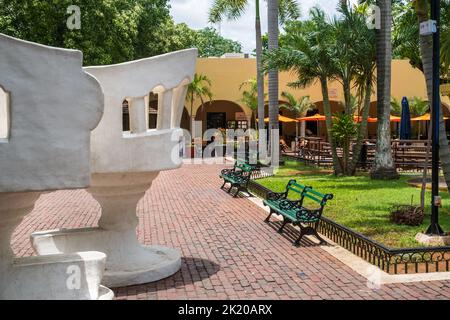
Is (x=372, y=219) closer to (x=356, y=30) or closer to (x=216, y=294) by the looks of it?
(x=216, y=294)

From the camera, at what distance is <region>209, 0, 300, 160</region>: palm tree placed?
72.5 ft

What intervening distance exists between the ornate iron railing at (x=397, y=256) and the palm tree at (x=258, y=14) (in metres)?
13.9

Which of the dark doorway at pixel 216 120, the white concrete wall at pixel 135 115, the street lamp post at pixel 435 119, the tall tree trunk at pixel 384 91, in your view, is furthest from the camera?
the dark doorway at pixel 216 120

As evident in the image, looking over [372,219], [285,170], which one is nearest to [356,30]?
[285,170]

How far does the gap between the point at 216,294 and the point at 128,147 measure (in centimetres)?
192

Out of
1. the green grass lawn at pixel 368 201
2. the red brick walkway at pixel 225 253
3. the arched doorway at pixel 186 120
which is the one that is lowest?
the red brick walkway at pixel 225 253

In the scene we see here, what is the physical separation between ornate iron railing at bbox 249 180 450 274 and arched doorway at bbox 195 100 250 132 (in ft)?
83.5

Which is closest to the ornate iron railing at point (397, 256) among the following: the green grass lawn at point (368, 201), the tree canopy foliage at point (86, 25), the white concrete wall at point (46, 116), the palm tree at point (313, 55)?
the green grass lawn at point (368, 201)

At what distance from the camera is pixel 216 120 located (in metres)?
34.0

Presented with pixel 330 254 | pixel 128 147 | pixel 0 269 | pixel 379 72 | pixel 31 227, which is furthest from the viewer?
pixel 379 72

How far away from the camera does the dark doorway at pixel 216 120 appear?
33812 millimetres

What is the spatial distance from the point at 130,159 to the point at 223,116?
28220 mm

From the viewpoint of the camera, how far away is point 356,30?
1683 centimetres

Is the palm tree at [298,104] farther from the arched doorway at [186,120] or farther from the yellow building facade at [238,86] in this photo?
the arched doorway at [186,120]
